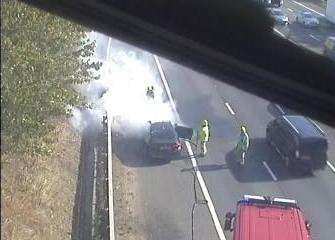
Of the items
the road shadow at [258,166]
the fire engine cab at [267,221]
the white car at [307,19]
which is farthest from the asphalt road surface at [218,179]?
the white car at [307,19]

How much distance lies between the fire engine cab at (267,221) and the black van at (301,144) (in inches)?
208

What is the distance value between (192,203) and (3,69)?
663 cm

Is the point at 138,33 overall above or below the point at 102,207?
below

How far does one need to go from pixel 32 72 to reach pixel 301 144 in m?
8.75

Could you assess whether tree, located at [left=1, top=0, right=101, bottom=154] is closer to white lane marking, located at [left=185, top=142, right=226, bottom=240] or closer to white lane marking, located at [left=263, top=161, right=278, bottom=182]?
white lane marking, located at [left=185, top=142, right=226, bottom=240]

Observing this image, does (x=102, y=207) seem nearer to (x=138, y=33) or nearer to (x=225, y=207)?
(x=225, y=207)

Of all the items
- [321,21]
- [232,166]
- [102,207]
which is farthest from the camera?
[321,21]

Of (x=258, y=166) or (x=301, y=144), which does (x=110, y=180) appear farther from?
(x=301, y=144)

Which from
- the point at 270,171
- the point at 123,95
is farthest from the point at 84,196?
the point at 123,95

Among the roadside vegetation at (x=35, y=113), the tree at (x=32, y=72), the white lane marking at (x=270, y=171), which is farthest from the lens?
the white lane marking at (x=270, y=171)

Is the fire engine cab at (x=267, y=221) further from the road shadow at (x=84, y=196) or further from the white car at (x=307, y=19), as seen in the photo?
the white car at (x=307, y=19)

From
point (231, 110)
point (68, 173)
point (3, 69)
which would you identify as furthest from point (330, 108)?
point (231, 110)

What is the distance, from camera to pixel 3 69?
1135 centimetres

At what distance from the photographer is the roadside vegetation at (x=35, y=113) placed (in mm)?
11905
